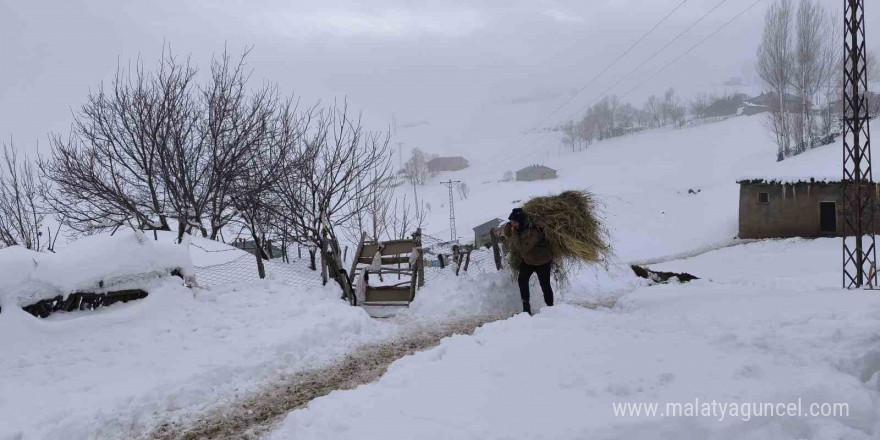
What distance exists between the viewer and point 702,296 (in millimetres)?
6863

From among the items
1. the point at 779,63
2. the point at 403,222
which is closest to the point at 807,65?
the point at 779,63

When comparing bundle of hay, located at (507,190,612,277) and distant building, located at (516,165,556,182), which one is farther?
distant building, located at (516,165,556,182)

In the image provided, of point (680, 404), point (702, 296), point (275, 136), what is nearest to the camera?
point (680, 404)

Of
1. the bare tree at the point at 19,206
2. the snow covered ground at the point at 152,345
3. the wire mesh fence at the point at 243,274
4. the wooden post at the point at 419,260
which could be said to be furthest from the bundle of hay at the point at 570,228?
the bare tree at the point at 19,206

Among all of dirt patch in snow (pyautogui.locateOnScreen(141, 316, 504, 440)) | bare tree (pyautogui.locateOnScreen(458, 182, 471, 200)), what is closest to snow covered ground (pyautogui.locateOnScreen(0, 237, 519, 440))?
dirt patch in snow (pyautogui.locateOnScreen(141, 316, 504, 440))

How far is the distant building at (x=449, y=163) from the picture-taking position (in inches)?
3728

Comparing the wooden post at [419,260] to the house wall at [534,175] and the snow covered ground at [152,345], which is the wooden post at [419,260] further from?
the house wall at [534,175]

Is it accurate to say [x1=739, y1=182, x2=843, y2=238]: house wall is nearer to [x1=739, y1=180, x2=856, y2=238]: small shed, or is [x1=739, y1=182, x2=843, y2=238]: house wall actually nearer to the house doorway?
[x1=739, y1=180, x2=856, y2=238]: small shed

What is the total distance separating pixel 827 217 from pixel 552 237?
67.8 ft

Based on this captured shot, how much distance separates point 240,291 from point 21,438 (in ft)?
11.7

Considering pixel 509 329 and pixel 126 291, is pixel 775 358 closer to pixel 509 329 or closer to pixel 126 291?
pixel 509 329

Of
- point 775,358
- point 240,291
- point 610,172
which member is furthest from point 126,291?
point 610,172

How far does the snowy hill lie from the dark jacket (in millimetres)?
1946

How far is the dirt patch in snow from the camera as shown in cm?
382
